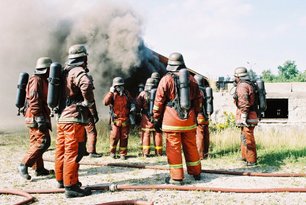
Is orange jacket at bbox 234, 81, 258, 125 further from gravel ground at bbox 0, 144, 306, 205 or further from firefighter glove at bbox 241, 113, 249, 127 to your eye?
gravel ground at bbox 0, 144, 306, 205

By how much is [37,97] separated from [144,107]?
315cm

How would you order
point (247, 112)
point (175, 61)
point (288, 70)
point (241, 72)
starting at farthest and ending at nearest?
point (288, 70)
point (241, 72)
point (247, 112)
point (175, 61)

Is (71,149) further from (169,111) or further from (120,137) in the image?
(120,137)

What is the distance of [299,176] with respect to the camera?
5.70m

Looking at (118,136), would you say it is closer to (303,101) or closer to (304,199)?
(304,199)

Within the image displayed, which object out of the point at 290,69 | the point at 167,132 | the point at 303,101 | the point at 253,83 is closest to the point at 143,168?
the point at 167,132

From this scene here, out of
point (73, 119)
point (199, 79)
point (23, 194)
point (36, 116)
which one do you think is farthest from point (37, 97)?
point (199, 79)

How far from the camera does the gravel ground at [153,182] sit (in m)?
4.48

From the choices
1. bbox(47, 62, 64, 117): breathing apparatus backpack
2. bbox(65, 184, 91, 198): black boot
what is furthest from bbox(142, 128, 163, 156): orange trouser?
bbox(47, 62, 64, 117): breathing apparatus backpack

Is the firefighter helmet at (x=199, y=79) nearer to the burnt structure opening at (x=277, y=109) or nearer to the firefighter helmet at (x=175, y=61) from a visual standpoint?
the firefighter helmet at (x=175, y=61)

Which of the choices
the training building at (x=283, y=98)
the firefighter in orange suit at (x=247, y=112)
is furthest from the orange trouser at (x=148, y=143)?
the training building at (x=283, y=98)

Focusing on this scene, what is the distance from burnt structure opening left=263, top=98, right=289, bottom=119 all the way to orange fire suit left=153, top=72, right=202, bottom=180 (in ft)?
32.6

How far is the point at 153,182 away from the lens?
18.0 feet

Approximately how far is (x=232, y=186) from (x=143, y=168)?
6.43ft
